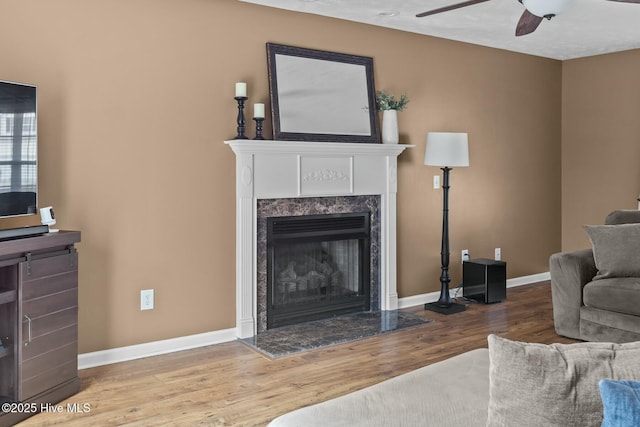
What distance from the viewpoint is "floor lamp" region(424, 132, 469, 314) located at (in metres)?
4.76

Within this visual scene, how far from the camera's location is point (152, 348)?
377cm

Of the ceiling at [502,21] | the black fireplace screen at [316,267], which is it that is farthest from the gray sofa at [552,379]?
the ceiling at [502,21]

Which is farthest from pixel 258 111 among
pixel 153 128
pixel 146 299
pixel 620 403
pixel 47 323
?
pixel 620 403

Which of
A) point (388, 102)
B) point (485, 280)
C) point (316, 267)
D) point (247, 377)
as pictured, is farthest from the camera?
point (485, 280)

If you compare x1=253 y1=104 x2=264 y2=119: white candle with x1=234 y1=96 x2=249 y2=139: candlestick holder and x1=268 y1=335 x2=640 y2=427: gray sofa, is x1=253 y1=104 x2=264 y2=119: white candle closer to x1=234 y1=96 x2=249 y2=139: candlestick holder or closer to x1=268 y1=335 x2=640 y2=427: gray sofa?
x1=234 y1=96 x2=249 y2=139: candlestick holder

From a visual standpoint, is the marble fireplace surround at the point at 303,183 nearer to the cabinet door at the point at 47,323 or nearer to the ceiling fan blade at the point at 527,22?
the cabinet door at the point at 47,323

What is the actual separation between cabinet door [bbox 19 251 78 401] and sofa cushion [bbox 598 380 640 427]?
260 cm

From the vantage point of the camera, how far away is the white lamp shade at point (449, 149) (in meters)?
4.76

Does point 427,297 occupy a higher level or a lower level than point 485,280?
lower

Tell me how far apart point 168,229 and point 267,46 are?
153cm

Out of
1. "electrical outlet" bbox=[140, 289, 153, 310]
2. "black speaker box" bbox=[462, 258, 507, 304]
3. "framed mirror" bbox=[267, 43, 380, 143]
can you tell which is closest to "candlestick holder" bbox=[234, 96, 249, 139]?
"framed mirror" bbox=[267, 43, 380, 143]

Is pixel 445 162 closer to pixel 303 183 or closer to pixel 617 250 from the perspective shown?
pixel 303 183

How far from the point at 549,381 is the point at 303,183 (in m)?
3.30

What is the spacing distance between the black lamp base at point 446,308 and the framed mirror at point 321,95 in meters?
1.54
